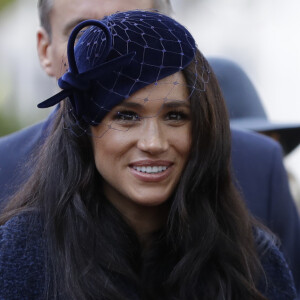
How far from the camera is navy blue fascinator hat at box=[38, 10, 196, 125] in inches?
106

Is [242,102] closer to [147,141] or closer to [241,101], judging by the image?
[241,101]

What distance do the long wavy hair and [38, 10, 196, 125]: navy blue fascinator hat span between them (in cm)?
12

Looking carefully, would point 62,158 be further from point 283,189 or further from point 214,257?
point 283,189

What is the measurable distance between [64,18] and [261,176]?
3.70 ft

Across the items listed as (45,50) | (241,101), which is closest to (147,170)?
(45,50)

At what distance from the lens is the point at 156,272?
2.90 metres

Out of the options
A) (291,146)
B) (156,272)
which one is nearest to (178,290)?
(156,272)

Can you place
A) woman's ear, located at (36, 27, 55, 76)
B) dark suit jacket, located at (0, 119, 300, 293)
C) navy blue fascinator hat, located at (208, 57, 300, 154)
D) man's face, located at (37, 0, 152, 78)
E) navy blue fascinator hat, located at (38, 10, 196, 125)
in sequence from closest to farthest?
navy blue fascinator hat, located at (38, 10, 196, 125) < man's face, located at (37, 0, 152, 78) < dark suit jacket, located at (0, 119, 300, 293) < woman's ear, located at (36, 27, 55, 76) < navy blue fascinator hat, located at (208, 57, 300, 154)

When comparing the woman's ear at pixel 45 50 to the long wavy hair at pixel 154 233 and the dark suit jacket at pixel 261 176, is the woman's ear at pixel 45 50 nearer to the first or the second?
the dark suit jacket at pixel 261 176

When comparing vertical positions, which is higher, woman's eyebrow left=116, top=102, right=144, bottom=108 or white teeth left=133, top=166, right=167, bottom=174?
woman's eyebrow left=116, top=102, right=144, bottom=108

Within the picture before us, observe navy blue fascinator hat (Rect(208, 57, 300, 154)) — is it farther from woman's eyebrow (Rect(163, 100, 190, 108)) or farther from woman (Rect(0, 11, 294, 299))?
woman's eyebrow (Rect(163, 100, 190, 108))

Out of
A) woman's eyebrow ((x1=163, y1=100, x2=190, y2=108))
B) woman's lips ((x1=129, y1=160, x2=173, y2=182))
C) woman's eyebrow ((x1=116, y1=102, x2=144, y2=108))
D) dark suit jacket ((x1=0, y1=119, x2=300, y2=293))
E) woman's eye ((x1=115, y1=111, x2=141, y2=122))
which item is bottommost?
dark suit jacket ((x1=0, y1=119, x2=300, y2=293))

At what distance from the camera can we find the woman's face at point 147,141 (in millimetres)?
2750

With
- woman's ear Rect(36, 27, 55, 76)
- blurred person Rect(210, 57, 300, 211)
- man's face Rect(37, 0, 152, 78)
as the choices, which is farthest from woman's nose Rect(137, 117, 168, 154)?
blurred person Rect(210, 57, 300, 211)
